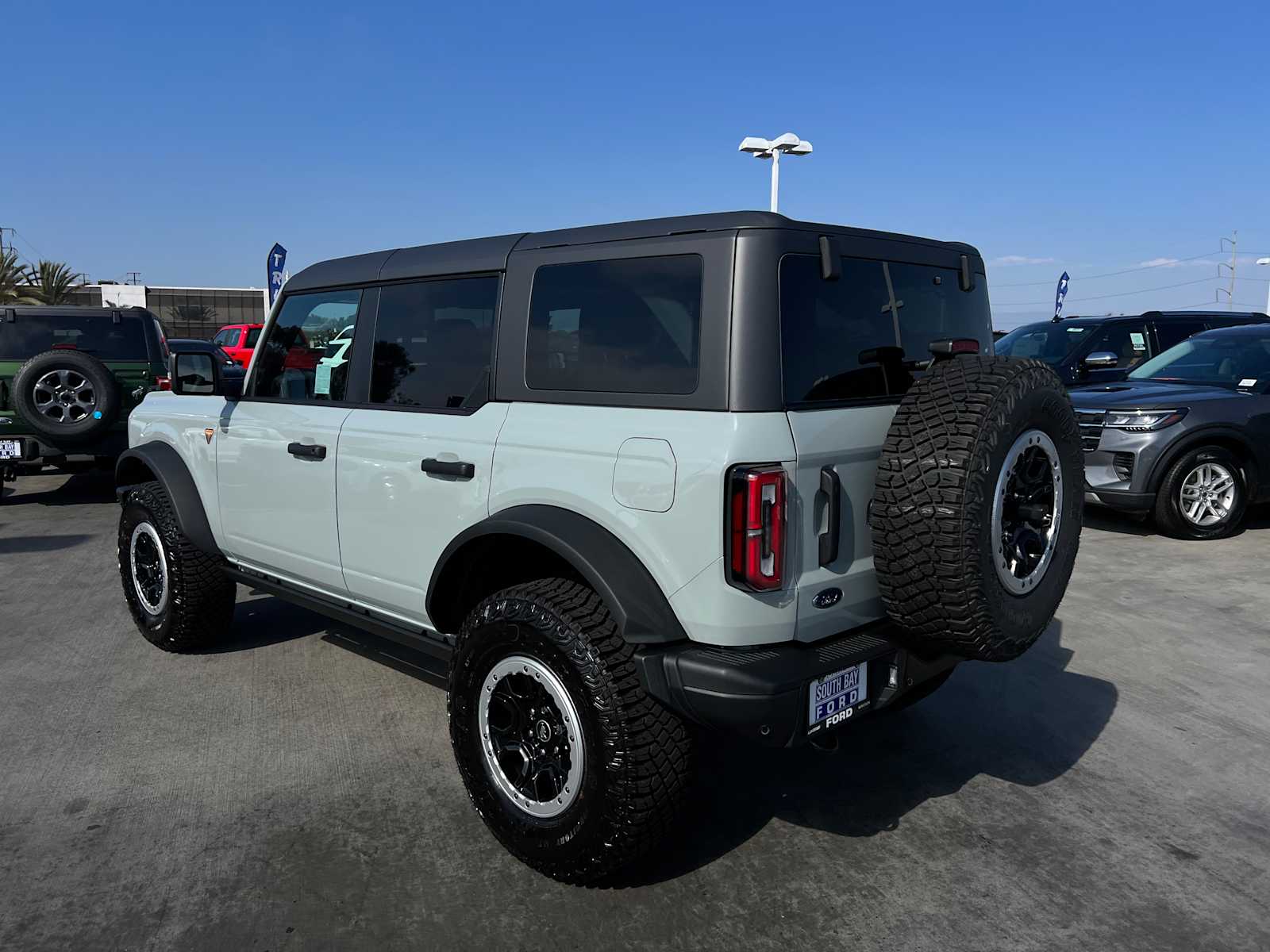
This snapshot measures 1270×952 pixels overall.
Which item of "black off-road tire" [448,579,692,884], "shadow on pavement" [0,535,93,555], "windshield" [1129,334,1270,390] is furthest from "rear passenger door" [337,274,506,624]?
"windshield" [1129,334,1270,390]

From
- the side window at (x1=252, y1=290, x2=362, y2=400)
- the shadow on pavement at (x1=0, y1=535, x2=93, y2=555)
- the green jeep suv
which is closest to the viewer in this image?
the side window at (x1=252, y1=290, x2=362, y2=400)

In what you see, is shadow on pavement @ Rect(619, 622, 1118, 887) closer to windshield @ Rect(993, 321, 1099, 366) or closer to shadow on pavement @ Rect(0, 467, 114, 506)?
windshield @ Rect(993, 321, 1099, 366)

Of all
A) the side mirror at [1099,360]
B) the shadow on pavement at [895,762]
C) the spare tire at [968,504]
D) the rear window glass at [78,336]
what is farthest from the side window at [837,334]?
the rear window glass at [78,336]

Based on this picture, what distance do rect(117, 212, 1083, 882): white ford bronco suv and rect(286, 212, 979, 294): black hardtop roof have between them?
0.05ft

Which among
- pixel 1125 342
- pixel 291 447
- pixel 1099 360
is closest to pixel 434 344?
pixel 291 447

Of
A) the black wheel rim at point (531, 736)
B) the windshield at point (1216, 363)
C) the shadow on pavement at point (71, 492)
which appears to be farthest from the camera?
the shadow on pavement at point (71, 492)

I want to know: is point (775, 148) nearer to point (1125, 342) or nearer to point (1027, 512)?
point (1125, 342)

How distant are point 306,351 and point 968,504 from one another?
9.58 feet

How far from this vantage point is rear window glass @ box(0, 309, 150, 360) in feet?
29.6

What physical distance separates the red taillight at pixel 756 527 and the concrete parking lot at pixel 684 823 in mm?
1023

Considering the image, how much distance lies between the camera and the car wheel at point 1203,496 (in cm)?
762

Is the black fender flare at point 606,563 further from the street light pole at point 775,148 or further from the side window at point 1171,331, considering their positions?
the street light pole at point 775,148

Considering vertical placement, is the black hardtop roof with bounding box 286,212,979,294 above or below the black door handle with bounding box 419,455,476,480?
above

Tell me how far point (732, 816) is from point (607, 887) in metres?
0.61
